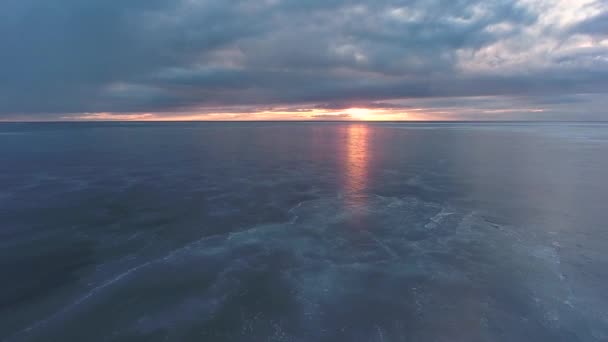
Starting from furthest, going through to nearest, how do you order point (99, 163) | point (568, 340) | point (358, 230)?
point (99, 163), point (358, 230), point (568, 340)

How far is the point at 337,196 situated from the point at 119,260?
20.3 metres

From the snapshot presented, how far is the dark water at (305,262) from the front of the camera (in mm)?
13359

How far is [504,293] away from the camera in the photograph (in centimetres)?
1536

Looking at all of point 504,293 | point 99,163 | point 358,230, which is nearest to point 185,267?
point 358,230

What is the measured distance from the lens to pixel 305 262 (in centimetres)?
1836

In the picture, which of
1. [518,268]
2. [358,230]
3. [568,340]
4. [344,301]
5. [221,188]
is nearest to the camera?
[568,340]

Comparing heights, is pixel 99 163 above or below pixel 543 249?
above

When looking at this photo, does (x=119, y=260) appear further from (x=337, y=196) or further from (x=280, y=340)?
(x=337, y=196)

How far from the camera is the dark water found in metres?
13.4

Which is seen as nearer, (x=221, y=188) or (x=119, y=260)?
(x=119, y=260)

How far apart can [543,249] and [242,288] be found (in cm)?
1909

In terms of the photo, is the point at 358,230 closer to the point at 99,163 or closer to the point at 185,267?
the point at 185,267

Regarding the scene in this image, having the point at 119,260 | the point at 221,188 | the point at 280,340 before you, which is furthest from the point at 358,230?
the point at 221,188

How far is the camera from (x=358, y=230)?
2286cm
